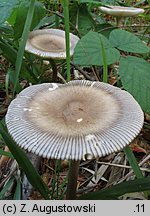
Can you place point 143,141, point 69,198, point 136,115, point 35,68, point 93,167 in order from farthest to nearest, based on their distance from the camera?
point 35,68 < point 143,141 < point 93,167 < point 69,198 < point 136,115

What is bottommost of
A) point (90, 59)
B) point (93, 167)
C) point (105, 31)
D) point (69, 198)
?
A: point (93, 167)

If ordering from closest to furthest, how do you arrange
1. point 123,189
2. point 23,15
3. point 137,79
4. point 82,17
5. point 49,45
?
point 123,189
point 137,79
point 23,15
point 49,45
point 82,17

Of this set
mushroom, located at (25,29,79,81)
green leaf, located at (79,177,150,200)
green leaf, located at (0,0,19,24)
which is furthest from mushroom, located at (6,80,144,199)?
mushroom, located at (25,29,79,81)

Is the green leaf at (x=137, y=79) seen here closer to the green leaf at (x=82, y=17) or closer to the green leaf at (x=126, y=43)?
the green leaf at (x=126, y=43)

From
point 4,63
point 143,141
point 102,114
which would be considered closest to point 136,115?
point 102,114

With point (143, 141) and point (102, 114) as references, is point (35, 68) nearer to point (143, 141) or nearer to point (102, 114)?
point (143, 141)

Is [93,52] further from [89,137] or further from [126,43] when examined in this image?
[89,137]

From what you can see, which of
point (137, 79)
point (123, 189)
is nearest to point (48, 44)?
point (137, 79)
